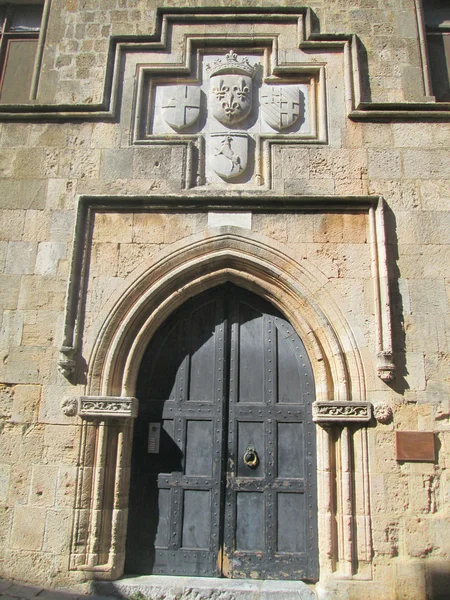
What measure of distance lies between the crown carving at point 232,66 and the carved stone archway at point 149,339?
174 cm

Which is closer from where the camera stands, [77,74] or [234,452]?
[234,452]

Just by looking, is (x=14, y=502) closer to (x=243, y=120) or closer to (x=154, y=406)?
(x=154, y=406)

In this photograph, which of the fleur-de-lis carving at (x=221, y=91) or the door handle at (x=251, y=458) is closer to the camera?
the door handle at (x=251, y=458)

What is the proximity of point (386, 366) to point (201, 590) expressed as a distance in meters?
2.32

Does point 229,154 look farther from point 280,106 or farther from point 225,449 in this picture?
point 225,449

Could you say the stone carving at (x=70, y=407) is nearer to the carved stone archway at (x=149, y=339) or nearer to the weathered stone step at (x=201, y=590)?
the carved stone archway at (x=149, y=339)

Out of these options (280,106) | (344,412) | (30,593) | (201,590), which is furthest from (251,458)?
(280,106)

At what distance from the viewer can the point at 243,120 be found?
5.31 metres

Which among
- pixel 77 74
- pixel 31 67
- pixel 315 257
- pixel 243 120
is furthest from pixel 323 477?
pixel 31 67

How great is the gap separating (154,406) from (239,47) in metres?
3.76

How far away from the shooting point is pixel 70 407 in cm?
452

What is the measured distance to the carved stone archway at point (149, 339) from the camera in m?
4.27

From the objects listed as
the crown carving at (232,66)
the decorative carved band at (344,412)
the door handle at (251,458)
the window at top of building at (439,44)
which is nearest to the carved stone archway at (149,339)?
the decorative carved band at (344,412)

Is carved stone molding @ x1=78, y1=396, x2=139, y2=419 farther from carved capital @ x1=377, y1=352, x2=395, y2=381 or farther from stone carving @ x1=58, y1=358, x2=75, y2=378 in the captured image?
carved capital @ x1=377, y1=352, x2=395, y2=381
